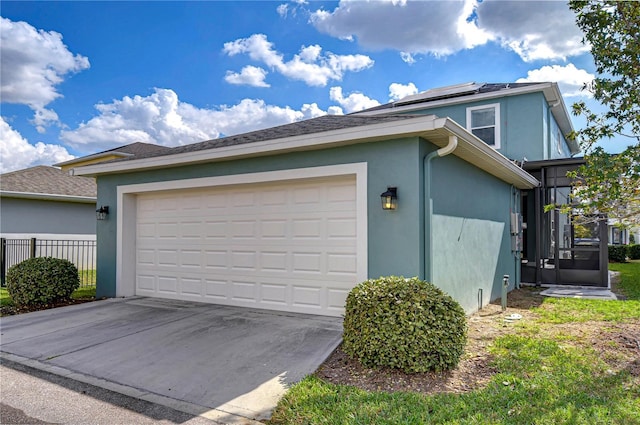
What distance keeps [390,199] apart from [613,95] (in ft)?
10.8

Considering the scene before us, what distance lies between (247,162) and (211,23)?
16.4 feet

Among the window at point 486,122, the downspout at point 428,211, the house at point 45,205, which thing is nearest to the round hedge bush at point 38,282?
the downspout at point 428,211

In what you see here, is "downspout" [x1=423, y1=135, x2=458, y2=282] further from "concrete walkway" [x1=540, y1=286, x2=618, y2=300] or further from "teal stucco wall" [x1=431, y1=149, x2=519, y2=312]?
"concrete walkway" [x1=540, y1=286, x2=618, y2=300]

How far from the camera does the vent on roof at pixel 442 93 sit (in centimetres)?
1294

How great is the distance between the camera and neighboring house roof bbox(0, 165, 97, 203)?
14073 mm

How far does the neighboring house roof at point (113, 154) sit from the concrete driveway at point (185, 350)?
46.8ft

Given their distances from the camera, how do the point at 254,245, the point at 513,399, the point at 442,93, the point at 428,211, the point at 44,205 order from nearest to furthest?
the point at 513,399
the point at 428,211
the point at 254,245
the point at 442,93
the point at 44,205

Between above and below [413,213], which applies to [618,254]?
below

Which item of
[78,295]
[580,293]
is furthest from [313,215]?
[580,293]

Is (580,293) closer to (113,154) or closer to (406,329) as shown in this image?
(406,329)

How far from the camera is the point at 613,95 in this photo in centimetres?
546

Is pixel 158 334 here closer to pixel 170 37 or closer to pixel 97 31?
pixel 170 37

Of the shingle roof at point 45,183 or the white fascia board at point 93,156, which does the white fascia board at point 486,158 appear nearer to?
the shingle roof at point 45,183

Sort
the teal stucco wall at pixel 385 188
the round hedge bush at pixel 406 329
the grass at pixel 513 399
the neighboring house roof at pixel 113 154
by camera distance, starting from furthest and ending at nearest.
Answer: the neighboring house roof at pixel 113 154, the teal stucco wall at pixel 385 188, the round hedge bush at pixel 406 329, the grass at pixel 513 399
